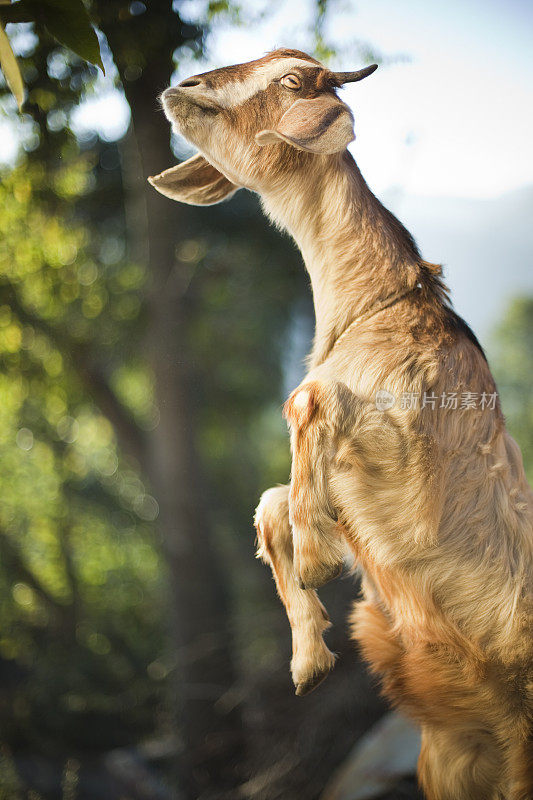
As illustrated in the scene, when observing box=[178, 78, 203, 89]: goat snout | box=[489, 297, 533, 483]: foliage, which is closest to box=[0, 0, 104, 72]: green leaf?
box=[178, 78, 203, 89]: goat snout

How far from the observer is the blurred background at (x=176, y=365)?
971 mm

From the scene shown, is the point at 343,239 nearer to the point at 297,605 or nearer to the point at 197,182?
the point at 197,182

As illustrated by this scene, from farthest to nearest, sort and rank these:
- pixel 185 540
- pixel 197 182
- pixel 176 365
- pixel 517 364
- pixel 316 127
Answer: pixel 185 540
pixel 176 365
pixel 517 364
pixel 197 182
pixel 316 127

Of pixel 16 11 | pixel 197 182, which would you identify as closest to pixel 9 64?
pixel 16 11

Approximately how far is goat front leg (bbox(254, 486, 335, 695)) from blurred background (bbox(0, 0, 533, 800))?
174 mm

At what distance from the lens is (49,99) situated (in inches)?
42.8

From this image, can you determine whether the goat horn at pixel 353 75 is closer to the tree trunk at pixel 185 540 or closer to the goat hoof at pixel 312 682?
the tree trunk at pixel 185 540

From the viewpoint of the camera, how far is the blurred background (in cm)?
97

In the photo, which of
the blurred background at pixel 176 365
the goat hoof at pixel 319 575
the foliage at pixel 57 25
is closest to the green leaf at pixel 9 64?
the foliage at pixel 57 25

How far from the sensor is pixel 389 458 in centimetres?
68

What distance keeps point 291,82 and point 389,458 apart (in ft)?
1.38

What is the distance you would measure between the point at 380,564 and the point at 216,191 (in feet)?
1.68

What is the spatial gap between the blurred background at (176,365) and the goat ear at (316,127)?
15 centimetres

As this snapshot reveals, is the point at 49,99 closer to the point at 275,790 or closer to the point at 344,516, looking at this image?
the point at 344,516
